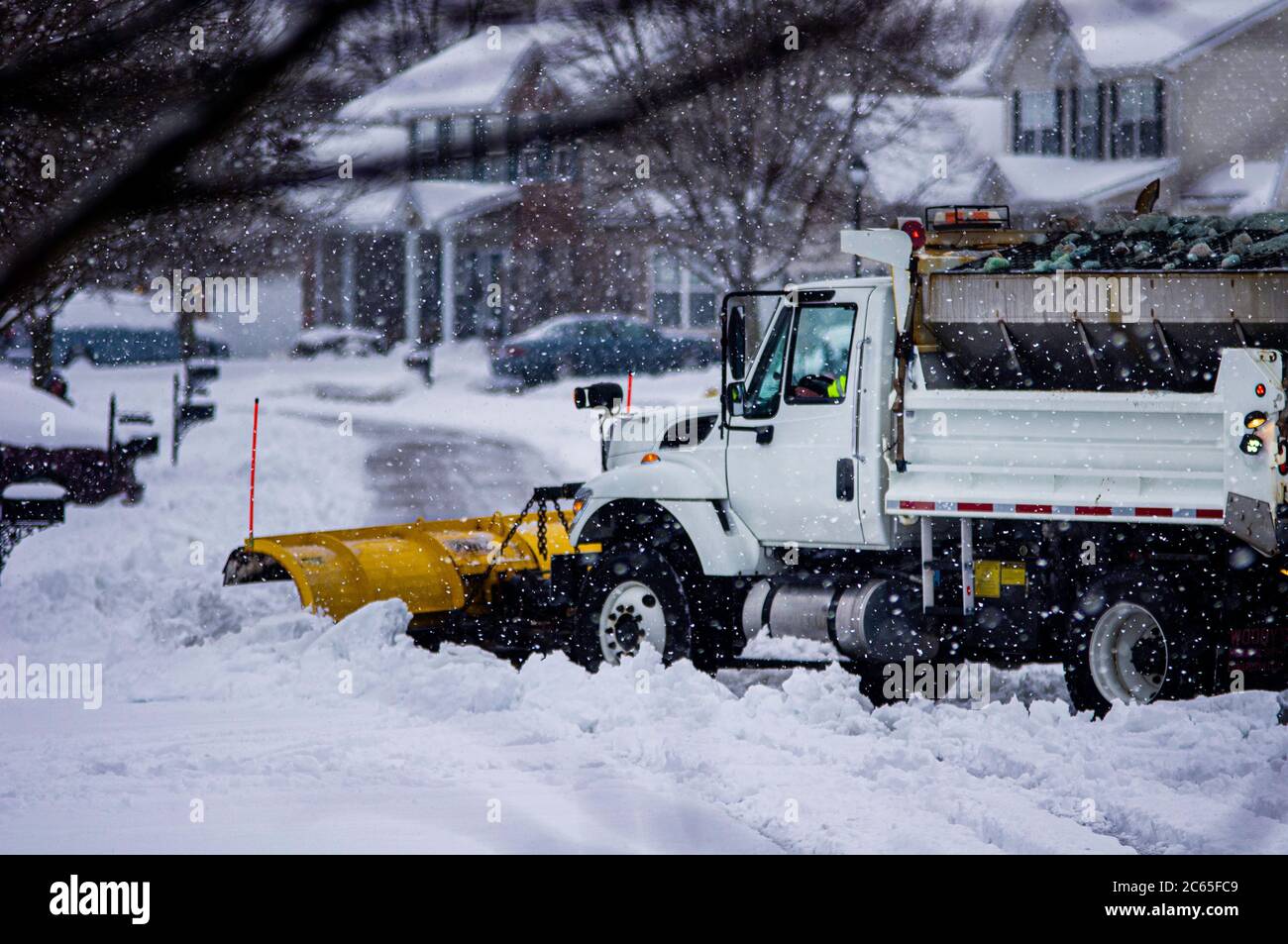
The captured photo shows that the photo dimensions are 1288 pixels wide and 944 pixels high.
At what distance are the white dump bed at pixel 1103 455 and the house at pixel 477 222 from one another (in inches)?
101

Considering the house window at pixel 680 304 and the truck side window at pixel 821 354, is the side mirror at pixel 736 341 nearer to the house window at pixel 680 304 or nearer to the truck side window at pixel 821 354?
the truck side window at pixel 821 354

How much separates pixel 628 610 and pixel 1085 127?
28.4m

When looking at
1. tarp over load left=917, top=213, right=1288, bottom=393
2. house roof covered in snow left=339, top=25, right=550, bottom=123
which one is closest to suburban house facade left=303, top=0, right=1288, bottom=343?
tarp over load left=917, top=213, right=1288, bottom=393

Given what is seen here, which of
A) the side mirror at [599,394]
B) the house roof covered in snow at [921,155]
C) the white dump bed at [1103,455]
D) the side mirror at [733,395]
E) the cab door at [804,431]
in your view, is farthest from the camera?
the house roof covered in snow at [921,155]

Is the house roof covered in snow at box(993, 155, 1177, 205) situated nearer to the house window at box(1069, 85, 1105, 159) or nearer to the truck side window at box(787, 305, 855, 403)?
the house window at box(1069, 85, 1105, 159)

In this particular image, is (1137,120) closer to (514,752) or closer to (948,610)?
(948,610)

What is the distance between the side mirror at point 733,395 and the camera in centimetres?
985

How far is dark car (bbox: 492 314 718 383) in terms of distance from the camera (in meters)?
35.2

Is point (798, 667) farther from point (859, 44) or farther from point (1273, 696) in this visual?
point (859, 44)

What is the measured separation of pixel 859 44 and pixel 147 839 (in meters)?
5.37

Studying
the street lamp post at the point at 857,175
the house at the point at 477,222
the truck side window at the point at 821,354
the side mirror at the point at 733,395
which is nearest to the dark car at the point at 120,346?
the house at the point at 477,222

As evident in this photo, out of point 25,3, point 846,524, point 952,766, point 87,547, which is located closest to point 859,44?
point 25,3

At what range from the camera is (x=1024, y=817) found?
6.78 m

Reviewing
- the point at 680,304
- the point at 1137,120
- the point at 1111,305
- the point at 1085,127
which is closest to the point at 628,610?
the point at 1111,305
